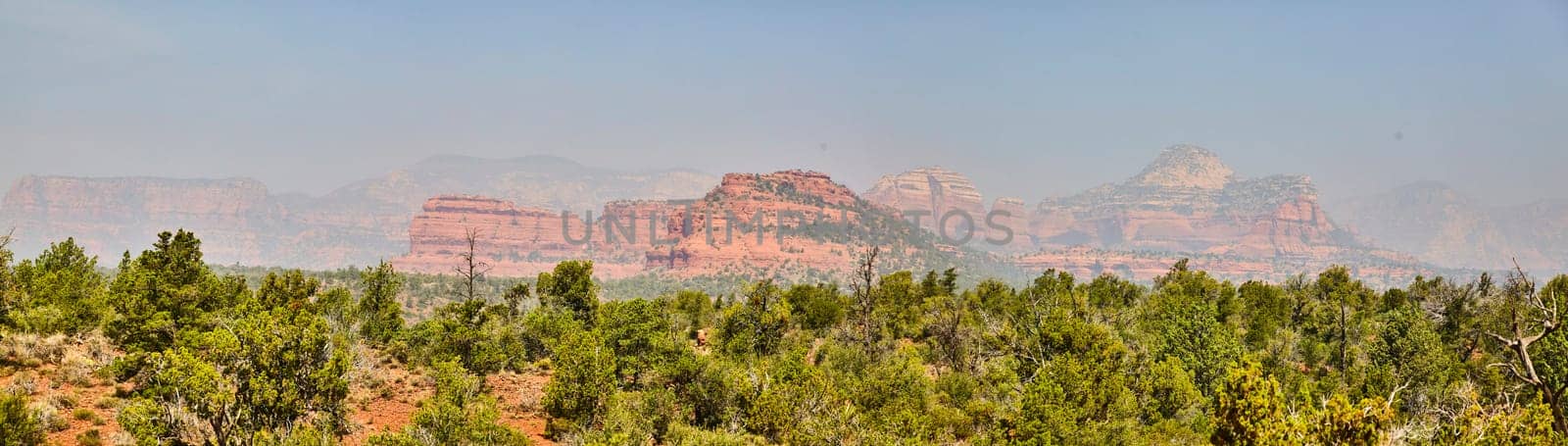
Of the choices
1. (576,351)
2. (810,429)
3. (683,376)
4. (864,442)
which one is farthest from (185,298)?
(864,442)

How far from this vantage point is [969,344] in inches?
1812

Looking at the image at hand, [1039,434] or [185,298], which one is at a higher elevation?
[185,298]

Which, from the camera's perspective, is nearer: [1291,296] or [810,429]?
[810,429]

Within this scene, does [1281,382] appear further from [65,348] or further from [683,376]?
[65,348]

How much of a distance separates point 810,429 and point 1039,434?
6.57 metres

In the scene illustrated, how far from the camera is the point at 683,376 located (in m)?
30.8

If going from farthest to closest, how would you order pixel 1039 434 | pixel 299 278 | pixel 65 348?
pixel 299 278
pixel 65 348
pixel 1039 434

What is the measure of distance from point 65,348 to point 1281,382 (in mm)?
50187

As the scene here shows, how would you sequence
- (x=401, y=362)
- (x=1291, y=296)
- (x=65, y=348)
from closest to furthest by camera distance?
1. (x=65, y=348)
2. (x=401, y=362)
3. (x=1291, y=296)

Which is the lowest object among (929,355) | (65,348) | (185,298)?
(929,355)

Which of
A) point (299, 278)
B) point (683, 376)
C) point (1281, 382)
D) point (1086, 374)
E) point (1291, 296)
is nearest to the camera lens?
point (1086, 374)

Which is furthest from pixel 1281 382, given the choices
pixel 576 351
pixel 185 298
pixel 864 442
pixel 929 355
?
pixel 185 298

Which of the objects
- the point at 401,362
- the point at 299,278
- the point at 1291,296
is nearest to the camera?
the point at 401,362

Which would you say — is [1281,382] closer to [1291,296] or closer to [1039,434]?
[1039,434]
